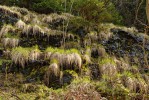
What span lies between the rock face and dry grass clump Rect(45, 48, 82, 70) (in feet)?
6.78

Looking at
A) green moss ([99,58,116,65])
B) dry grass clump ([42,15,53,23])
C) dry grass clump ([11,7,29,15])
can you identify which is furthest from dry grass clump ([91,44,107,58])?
dry grass clump ([11,7,29,15])

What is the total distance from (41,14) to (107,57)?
13.4ft

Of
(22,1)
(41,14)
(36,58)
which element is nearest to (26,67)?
(36,58)

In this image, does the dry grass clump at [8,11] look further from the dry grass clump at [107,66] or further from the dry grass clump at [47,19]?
the dry grass clump at [107,66]

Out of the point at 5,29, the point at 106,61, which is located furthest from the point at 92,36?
the point at 5,29

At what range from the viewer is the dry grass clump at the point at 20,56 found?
9328 millimetres

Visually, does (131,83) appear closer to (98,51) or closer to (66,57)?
(66,57)

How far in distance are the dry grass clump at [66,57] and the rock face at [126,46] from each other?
2065mm

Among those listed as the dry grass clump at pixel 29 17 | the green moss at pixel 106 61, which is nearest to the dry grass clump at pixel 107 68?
the green moss at pixel 106 61

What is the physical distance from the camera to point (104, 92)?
24.1ft

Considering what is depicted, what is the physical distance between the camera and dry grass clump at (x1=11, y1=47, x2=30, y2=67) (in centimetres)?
933

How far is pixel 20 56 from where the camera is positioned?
369 inches

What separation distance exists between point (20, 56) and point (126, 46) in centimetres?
448

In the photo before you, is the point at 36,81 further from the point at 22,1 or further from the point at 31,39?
the point at 22,1
